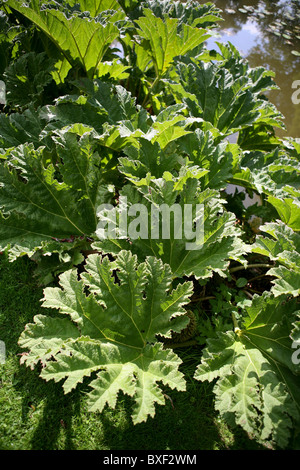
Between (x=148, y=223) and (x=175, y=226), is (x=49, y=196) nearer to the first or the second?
(x=148, y=223)

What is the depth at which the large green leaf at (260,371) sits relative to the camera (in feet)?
4.96

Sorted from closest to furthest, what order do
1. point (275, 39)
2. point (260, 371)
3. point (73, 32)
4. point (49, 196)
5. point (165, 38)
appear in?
point (260, 371)
point (49, 196)
point (73, 32)
point (165, 38)
point (275, 39)

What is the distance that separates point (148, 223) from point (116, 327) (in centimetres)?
55

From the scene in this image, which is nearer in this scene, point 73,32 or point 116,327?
point 116,327

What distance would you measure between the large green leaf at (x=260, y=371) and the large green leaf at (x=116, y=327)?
216 millimetres

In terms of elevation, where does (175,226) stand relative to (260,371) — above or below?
above

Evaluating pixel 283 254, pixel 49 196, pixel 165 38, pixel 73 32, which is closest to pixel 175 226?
pixel 283 254

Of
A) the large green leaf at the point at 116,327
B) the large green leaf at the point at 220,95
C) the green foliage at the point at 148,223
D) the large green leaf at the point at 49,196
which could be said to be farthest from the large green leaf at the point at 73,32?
the large green leaf at the point at 116,327

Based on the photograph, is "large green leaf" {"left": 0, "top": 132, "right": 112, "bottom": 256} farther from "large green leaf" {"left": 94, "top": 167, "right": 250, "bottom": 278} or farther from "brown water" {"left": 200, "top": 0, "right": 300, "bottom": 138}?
"brown water" {"left": 200, "top": 0, "right": 300, "bottom": 138}

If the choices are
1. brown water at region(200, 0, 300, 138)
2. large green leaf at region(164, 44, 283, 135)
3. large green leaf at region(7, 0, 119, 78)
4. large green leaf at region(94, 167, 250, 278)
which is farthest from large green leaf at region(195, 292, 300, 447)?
brown water at region(200, 0, 300, 138)

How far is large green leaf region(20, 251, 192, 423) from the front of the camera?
1.54 m

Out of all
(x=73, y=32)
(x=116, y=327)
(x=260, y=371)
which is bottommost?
(x=260, y=371)

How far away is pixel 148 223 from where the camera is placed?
191 cm

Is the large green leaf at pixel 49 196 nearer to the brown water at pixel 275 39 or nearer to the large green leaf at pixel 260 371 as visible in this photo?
the large green leaf at pixel 260 371
